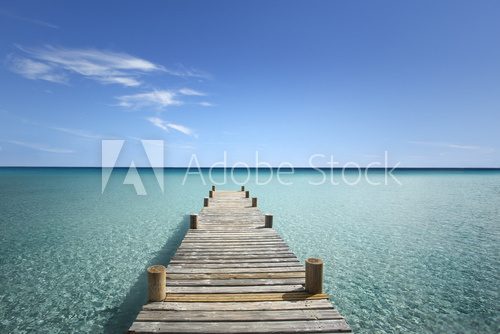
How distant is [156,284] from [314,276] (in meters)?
3.72

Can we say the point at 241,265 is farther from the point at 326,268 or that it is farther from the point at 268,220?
the point at 326,268

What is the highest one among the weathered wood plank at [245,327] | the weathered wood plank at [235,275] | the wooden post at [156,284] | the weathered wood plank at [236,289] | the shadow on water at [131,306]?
the wooden post at [156,284]

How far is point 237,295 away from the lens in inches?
263

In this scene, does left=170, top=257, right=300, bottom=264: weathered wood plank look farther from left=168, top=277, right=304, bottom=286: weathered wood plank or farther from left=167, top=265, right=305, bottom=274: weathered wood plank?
left=168, top=277, right=304, bottom=286: weathered wood plank

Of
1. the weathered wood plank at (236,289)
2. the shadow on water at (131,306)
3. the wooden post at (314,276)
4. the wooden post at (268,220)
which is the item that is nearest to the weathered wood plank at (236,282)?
the weathered wood plank at (236,289)

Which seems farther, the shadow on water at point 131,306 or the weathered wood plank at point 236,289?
the shadow on water at point 131,306

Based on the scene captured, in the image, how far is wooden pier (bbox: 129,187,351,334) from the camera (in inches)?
215

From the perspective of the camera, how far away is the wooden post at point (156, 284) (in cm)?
618

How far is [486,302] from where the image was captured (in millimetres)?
9234

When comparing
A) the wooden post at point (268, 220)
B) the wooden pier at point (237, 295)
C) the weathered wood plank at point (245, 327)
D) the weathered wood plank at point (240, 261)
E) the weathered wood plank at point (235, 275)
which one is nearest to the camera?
the weathered wood plank at point (245, 327)

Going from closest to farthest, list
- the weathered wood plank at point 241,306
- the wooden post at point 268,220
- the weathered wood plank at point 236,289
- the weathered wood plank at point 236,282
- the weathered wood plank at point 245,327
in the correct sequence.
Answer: the weathered wood plank at point 245,327 → the weathered wood plank at point 241,306 → the weathered wood plank at point 236,289 → the weathered wood plank at point 236,282 → the wooden post at point 268,220

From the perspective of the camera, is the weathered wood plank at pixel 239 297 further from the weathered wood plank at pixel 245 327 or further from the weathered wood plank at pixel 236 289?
A: the weathered wood plank at pixel 245 327

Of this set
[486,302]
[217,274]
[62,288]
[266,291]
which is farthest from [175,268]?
[486,302]

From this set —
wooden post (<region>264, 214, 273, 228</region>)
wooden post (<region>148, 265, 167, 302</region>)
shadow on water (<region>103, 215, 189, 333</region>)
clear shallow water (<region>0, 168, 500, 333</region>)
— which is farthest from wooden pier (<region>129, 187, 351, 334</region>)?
wooden post (<region>264, 214, 273, 228</region>)
